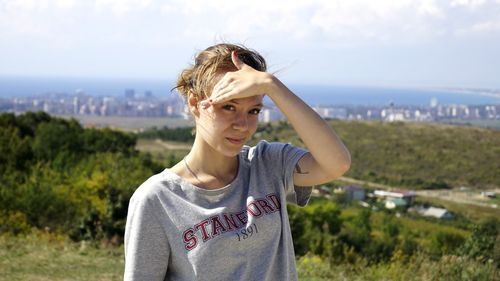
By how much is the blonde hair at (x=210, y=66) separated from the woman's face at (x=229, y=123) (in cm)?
6

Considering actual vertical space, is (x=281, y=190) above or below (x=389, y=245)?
above

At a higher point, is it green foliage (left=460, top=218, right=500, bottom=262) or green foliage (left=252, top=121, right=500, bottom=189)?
green foliage (left=460, top=218, right=500, bottom=262)

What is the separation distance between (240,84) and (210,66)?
5.2 inches

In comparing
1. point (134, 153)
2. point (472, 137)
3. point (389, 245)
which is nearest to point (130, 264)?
point (389, 245)

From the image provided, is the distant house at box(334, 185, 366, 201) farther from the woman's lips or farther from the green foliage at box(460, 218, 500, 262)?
the woman's lips

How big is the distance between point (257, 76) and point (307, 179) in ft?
1.33

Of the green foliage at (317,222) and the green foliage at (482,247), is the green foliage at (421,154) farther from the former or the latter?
the green foliage at (482,247)

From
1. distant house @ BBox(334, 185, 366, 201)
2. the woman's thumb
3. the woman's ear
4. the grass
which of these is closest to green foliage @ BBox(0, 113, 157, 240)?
the grass

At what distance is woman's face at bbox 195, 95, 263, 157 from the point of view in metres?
1.80

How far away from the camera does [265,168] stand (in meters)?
1.97

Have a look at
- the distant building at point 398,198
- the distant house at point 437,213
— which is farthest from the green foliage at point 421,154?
the distant house at point 437,213

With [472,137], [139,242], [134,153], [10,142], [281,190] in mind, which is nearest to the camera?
[139,242]

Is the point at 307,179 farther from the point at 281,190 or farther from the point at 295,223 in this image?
the point at 295,223

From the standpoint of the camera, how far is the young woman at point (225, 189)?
1739mm
